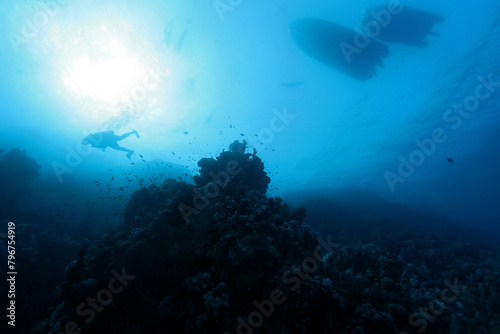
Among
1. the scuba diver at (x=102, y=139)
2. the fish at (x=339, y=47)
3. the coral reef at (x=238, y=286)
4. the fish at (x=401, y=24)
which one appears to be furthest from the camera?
the fish at (x=339, y=47)

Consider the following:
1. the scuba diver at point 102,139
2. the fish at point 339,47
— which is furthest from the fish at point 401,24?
the scuba diver at point 102,139

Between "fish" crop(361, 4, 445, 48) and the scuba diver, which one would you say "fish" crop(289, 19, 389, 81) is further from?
the scuba diver

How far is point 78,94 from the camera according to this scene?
107 ft

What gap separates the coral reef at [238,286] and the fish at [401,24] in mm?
22573

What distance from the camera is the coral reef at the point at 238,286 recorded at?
470 centimetres

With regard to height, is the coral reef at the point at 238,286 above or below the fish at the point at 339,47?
below

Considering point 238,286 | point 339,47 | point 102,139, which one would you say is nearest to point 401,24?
point 339,47

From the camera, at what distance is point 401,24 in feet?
68.2

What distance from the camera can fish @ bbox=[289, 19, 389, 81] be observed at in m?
21.3

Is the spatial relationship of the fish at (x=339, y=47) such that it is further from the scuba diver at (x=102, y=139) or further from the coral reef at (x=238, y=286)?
the coral reef at (x=238, y=286)

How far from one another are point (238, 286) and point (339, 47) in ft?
87.9

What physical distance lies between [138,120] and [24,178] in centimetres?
1871

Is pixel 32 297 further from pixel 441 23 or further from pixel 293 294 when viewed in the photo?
pixel 441 23

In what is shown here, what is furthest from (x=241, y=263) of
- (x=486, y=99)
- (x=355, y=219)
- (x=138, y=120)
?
(x=486, y=99)
